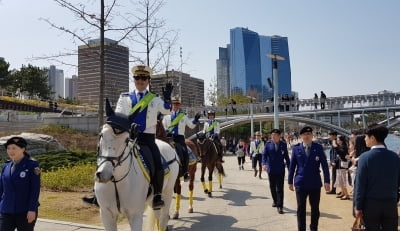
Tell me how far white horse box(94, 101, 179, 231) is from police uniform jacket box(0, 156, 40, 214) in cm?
80

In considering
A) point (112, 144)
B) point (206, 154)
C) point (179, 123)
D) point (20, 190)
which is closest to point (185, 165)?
point (179, 123)

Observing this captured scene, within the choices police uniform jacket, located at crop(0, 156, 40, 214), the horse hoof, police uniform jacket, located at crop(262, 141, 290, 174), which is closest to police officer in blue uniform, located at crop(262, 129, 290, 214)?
police uniform jacket, located at crop(262, 141, 290, 174)

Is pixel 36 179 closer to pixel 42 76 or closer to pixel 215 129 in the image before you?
pixel 215 129

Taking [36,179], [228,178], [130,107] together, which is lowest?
[228,178]

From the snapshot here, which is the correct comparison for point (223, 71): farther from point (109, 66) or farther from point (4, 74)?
point (109, 66)

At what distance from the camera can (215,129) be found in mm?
14789

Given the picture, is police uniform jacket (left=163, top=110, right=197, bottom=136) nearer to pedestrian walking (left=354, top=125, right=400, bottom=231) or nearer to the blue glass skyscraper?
pedestrian walking (left=354, top=125, right=400, bottom=231)

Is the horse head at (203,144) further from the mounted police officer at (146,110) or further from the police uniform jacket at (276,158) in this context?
the mounted police officer at (146,110)

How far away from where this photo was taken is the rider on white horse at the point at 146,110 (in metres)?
6.28

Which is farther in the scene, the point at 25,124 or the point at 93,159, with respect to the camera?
the point at 25,124

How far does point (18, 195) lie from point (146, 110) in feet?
7.37

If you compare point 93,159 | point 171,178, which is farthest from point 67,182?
point 171,178

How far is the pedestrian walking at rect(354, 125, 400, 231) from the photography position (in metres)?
5.07

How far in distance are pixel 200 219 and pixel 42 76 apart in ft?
172
